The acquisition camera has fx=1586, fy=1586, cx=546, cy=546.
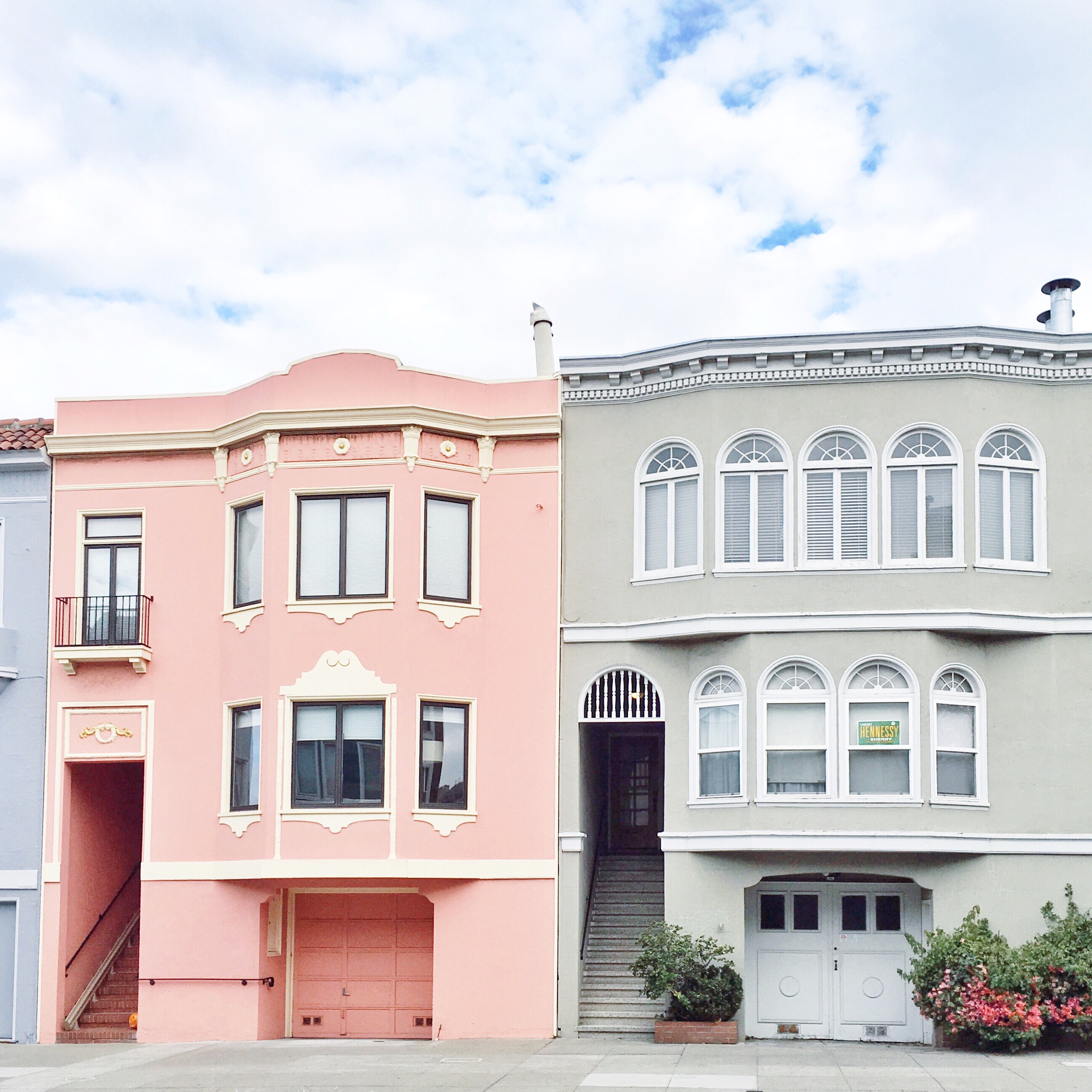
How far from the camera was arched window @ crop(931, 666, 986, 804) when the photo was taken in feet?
69.8

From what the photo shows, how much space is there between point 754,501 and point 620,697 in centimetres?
341

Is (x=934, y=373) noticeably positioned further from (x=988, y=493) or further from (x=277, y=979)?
(x=277, y=979)

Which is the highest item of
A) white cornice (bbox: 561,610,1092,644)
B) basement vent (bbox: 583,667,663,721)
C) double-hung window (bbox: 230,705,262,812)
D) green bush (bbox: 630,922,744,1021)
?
white cornice (bbox: 561,610,1092,644)

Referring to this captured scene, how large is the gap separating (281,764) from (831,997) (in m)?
8.40

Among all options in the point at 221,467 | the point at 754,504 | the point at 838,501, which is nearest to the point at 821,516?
the point at 838,501

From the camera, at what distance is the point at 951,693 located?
2148cm

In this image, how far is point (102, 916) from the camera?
24328 mm

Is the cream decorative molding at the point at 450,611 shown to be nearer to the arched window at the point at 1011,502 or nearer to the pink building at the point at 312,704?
the pink building at the point at 312,704

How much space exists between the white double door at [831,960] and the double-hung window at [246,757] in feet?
23.9

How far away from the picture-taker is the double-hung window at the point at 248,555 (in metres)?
23.3

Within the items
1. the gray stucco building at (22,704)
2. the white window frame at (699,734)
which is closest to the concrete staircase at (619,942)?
the white window frame at (699,734)

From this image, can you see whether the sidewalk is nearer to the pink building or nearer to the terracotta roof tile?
the pink building

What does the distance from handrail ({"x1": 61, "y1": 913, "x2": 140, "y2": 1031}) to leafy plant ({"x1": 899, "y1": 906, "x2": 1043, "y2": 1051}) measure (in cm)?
1200

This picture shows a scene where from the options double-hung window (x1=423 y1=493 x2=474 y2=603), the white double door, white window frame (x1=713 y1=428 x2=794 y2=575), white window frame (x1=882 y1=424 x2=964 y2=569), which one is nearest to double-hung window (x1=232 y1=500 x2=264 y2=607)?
double-hung window (x1=423 y1=493 x2=474 y2=603)
